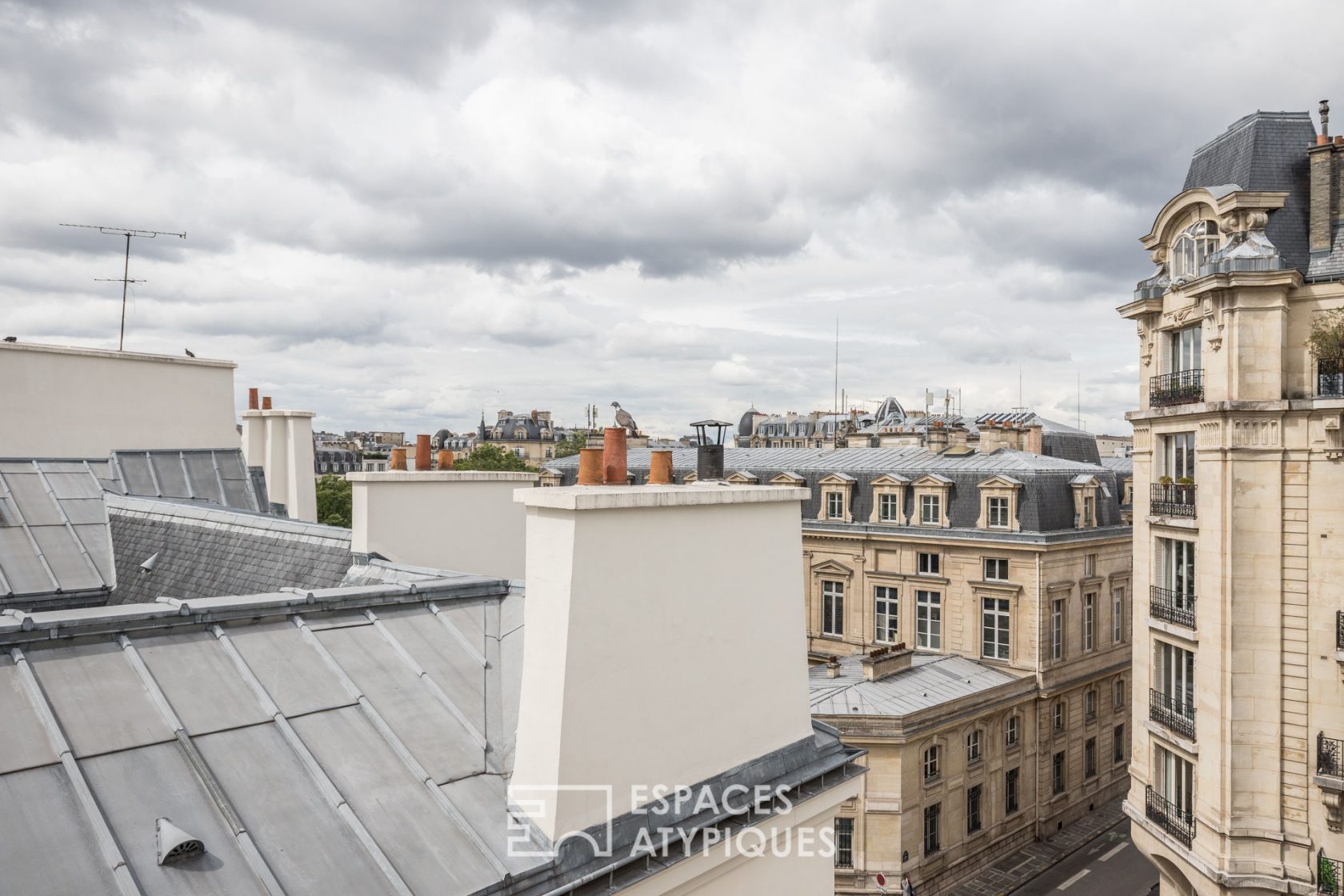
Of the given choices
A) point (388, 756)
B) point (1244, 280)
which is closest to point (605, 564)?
point (388, 756)

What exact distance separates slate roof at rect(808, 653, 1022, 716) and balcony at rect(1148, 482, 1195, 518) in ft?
31.6

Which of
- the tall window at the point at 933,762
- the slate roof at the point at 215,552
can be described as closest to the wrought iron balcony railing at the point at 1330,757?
the tall window at the point at 933,762

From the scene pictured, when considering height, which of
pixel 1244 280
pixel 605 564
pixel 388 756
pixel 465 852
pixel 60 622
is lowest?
pixel 465 852

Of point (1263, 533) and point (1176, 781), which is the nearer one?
point (1263, 533)

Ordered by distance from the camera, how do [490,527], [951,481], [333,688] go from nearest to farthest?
[333,688] → [490,527] → [951,481]

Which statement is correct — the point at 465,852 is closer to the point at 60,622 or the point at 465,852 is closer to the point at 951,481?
the point at 60,622

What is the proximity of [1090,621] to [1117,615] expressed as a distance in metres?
2.68

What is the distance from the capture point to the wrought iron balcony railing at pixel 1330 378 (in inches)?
653

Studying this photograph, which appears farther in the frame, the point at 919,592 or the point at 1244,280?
the point at 919,592

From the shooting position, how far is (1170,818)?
19.7 m

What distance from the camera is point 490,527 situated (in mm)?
11352

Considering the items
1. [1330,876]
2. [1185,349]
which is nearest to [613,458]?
[1185,349]

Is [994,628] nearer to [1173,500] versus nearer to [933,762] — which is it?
[933,762]

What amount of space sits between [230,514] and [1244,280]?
68.2ft
